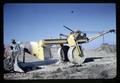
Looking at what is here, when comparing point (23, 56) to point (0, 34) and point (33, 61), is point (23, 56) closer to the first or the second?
point (33, 61)

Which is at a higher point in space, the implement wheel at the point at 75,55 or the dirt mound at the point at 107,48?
the dirt mound at the point at 107,48

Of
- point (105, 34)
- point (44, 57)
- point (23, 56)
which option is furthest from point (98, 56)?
point (23, 56)

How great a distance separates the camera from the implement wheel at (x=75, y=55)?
5.33 ft

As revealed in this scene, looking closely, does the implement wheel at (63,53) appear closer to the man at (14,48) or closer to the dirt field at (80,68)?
the dirt field at (80,68)

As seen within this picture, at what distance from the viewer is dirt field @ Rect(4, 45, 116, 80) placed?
5.24 ft

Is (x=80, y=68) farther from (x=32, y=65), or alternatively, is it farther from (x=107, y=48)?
(x=32, y=65)

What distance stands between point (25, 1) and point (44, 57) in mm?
455

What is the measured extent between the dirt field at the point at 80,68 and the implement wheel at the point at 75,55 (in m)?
0.03

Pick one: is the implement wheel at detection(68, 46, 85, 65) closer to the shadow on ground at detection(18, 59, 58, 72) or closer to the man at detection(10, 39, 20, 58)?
the shadow on ground at detection(18, 59, 58, 72)

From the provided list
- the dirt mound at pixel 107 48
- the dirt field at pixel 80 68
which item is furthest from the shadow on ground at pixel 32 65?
the dirt mound at pixel 107 48

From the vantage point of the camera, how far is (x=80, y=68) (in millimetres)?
1621

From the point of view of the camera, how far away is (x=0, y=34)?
1.55 m

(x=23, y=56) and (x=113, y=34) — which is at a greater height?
(x=113, y=34)

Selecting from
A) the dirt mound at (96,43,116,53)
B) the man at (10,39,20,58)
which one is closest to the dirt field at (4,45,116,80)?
the dirt mound at (96,43,116,53)
